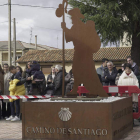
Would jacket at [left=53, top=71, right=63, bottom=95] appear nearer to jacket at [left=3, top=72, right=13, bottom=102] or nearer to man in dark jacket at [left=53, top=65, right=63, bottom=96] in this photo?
man in dark jacket at [left=53, top=65, right=63, bottom=96]

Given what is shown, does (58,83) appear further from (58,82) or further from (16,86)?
(16,86)

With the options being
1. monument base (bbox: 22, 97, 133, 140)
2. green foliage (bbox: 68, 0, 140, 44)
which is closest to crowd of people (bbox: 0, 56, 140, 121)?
monument base (bbox: 22, 97, 133, 140)

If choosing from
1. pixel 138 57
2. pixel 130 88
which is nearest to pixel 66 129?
pixel 130 88

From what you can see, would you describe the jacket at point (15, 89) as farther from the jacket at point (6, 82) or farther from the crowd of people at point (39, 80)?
the jacket at point (6, 82)

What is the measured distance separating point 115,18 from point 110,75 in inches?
485

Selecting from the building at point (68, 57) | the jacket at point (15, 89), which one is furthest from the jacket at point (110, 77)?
the building at point (68, 57)

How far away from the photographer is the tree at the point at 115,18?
22141 millimetres

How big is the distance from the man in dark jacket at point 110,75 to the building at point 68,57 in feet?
103

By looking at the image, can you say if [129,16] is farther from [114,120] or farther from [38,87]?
[114,120]

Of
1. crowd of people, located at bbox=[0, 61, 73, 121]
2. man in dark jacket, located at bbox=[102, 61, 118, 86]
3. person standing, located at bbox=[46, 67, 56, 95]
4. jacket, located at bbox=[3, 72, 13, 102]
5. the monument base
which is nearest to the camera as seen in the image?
the monument base

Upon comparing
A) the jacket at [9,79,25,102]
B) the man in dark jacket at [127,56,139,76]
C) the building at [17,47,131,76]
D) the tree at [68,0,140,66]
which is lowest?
the jacket at [9,79,25,102]

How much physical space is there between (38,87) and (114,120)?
14.8ft

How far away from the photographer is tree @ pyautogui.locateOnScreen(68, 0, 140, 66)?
22.1 meters

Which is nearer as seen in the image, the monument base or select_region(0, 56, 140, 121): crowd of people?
the monument base
